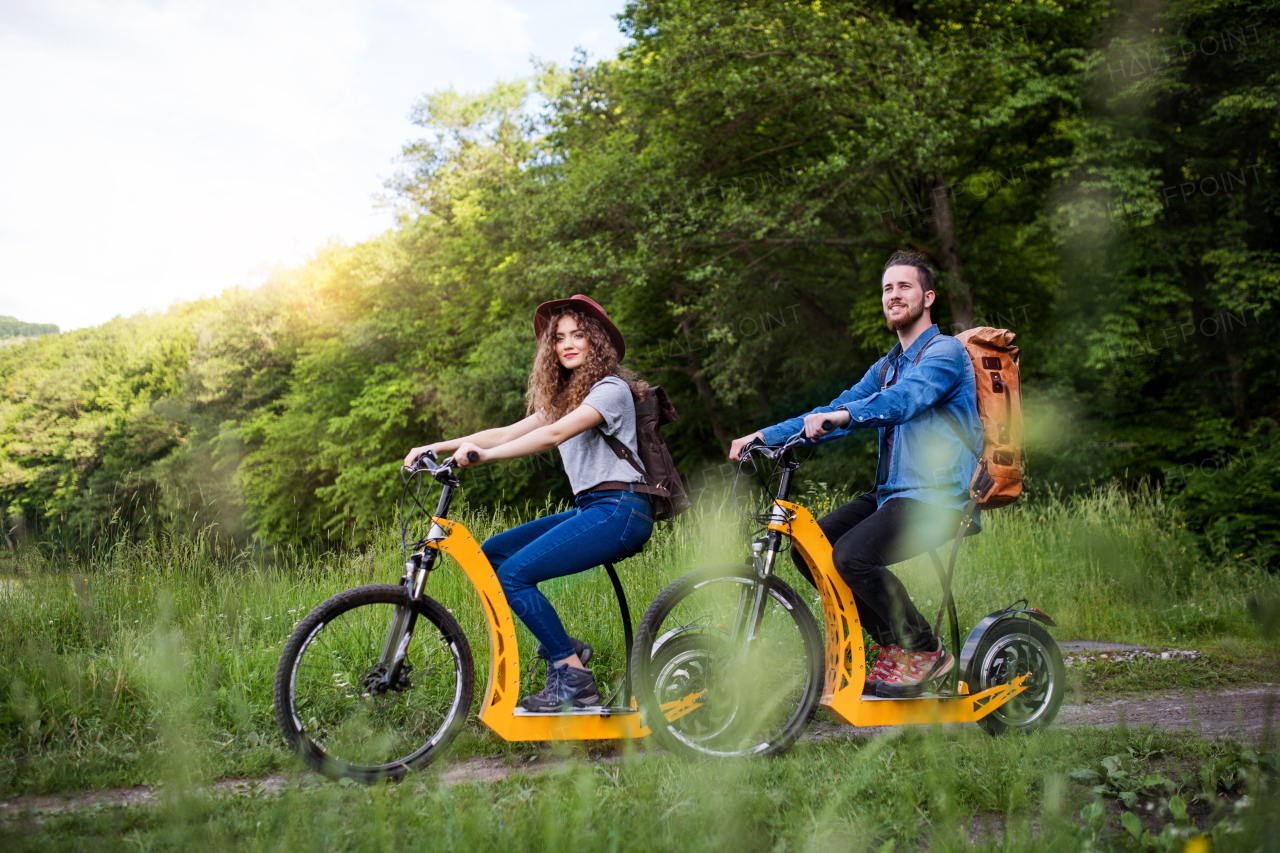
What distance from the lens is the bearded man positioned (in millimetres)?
3482

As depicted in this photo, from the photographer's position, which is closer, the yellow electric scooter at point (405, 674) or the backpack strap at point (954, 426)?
the yellow electric scooter at point (405, 674)

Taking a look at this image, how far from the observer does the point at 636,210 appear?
60.3ft

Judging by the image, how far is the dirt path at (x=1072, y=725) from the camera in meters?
2.90

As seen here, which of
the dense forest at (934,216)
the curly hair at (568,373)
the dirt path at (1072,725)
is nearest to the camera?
the dirt path at (1072,725)

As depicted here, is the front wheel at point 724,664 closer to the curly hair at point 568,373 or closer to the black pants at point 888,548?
the black pants at point 888,548

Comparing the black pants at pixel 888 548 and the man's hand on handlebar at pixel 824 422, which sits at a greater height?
the man's hand on handlebar at pixel 824 422

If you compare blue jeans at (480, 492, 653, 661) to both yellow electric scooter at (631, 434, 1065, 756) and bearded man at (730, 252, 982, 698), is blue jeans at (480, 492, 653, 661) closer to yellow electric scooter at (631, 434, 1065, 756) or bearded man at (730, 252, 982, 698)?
yellow electric scooter at (631, 434, 1065, 756)

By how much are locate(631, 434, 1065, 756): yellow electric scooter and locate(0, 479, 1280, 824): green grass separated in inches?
25.1

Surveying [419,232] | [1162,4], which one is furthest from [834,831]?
[419,232]

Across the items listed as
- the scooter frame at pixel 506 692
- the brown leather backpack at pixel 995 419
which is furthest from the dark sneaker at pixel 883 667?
the scooter frame at pixel 506 692

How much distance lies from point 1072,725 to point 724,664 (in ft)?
6.19

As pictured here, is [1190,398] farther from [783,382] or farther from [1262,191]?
[783,382]

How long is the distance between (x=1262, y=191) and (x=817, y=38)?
30.6 feet

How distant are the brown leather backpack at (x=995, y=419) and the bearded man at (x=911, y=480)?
0.04m
